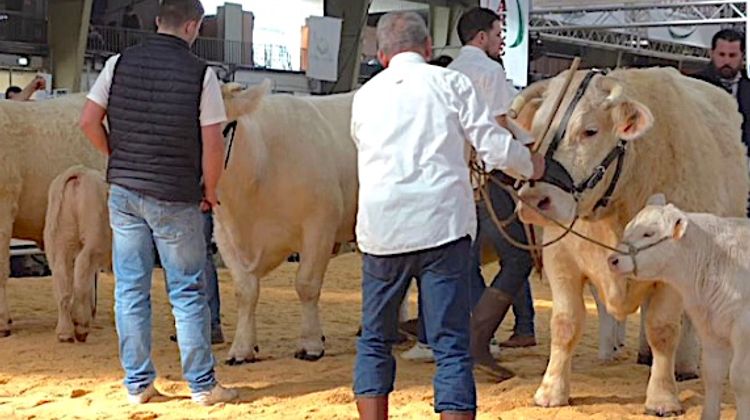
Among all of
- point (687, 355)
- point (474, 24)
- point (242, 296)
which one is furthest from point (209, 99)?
point (687, 355)

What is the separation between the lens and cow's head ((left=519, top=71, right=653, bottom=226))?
15.8 feet

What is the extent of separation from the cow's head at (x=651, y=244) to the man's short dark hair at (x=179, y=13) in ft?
7.41

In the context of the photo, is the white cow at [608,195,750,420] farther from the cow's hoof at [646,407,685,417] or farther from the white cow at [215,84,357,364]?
the white cow at [215,84,357,364]

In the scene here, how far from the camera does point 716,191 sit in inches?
221

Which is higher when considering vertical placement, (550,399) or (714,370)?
(714,370)

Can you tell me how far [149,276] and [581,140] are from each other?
219 cm

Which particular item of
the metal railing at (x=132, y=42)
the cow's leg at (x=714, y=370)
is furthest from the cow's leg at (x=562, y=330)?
the metal railing at (x=132, y=42)

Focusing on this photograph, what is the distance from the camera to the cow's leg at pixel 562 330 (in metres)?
5.59

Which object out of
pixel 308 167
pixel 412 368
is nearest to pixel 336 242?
pixel 308 167

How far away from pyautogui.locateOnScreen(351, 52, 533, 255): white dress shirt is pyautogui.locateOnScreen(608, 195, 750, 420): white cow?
0.69 meters

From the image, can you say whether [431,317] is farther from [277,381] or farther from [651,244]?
[277,381]

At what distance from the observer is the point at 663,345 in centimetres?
546

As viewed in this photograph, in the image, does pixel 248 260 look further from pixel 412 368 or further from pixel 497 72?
pixel 497 72

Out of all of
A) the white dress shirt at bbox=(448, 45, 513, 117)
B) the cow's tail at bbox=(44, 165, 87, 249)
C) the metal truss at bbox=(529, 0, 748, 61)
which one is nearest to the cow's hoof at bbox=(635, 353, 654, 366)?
the white dress shirt at bbox=(448, 45, 513, 117)
